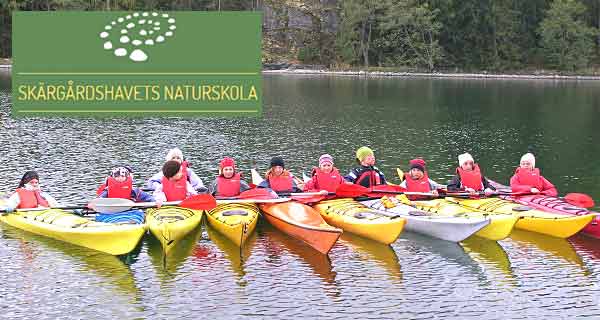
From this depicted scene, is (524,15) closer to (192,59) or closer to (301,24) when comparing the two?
(301,24)

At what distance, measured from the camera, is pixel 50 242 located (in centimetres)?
1872

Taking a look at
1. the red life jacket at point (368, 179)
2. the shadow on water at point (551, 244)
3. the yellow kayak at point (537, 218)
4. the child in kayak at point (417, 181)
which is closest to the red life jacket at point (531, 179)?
the yellow kayak at point (537, 218)

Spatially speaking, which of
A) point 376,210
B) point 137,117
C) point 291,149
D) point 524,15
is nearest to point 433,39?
point 524,15

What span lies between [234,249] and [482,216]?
5901 mm

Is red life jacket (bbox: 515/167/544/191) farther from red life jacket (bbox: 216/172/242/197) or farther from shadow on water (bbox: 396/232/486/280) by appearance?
red life jacket (bbox: 216/172/242/197)

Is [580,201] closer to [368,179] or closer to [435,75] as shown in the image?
[368,179]

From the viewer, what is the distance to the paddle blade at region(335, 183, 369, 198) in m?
20.8

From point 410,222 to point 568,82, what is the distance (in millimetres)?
74362

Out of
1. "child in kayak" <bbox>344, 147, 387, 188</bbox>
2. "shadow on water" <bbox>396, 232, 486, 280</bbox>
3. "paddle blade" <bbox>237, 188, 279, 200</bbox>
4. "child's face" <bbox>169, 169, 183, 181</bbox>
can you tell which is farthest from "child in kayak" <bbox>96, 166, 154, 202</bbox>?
"shadow on water" <bbox>396, 232, 486, 280</bbox>

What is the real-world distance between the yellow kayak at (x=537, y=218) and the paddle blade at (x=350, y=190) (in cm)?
244

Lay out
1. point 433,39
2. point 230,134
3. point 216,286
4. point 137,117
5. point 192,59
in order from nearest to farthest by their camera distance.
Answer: point 216,286
point 192,59
point 230,134
point 137,117
point 433,39

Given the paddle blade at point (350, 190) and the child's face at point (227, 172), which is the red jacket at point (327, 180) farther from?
the child's face at point (227, 172)

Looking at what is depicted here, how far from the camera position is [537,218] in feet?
63.4

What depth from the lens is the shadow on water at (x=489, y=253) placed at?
692 inches
